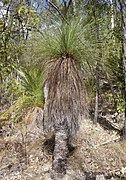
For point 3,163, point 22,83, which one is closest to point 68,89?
point 3,163

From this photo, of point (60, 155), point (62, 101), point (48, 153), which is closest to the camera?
point (62, 101)

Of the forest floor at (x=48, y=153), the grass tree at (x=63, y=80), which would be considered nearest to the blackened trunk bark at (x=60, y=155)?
the grass tree at (x=63, y=80)

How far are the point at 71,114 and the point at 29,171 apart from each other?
111cm

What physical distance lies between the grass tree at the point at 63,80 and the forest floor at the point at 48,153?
446 millimetres

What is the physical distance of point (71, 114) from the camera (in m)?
2.42

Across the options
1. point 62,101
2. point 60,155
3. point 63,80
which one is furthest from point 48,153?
point 63,80

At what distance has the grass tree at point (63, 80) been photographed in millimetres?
2336

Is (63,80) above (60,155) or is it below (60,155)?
above

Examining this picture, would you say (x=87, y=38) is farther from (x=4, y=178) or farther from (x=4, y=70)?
(x=4, y=178)

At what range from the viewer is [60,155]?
253 cm

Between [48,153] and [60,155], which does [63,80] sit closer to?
[60,155]

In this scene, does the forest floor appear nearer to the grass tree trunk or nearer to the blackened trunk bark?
the blackened trunk bark

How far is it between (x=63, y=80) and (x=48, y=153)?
1352 millimetres

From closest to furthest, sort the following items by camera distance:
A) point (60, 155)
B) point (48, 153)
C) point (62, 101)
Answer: point (62, 101) < point (60, 155) < point (48, 153)
